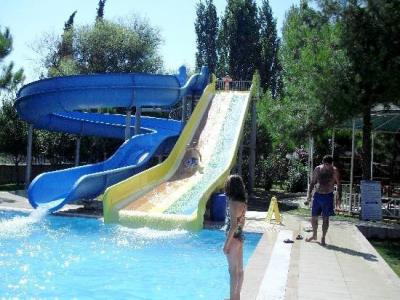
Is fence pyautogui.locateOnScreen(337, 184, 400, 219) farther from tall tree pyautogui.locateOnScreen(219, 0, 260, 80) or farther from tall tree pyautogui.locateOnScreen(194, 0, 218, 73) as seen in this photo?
tall tree pyautogui.locateOnScreen(194, 0, 218, 73)

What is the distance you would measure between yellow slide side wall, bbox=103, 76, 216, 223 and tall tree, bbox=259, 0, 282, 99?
2145 centimetres

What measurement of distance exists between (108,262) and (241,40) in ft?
114

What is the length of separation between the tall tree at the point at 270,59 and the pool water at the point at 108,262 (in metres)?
30.3

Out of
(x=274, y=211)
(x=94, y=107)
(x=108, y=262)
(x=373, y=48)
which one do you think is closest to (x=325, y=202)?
(x=274, y=211)

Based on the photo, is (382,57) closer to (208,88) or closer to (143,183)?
(143,183)

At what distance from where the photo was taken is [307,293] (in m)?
Answer: 5.68

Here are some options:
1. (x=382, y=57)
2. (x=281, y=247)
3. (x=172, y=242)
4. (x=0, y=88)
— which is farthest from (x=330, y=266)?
(x=0, y=88)

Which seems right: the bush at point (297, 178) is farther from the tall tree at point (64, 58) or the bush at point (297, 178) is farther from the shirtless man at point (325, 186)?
the tall tree at point (64, 58)

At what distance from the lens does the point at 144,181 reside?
48.3 ft

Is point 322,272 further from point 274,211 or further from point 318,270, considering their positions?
point 274,211

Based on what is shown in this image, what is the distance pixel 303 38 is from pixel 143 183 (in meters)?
6.84

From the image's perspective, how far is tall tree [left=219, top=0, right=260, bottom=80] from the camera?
40.8m

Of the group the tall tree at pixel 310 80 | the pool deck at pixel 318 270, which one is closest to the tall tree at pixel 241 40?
the tall tree at pixel 310 80

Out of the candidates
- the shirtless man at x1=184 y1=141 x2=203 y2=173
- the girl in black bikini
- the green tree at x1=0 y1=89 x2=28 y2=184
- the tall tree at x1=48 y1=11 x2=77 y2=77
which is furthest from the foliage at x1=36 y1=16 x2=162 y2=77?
the girl in black bikini
